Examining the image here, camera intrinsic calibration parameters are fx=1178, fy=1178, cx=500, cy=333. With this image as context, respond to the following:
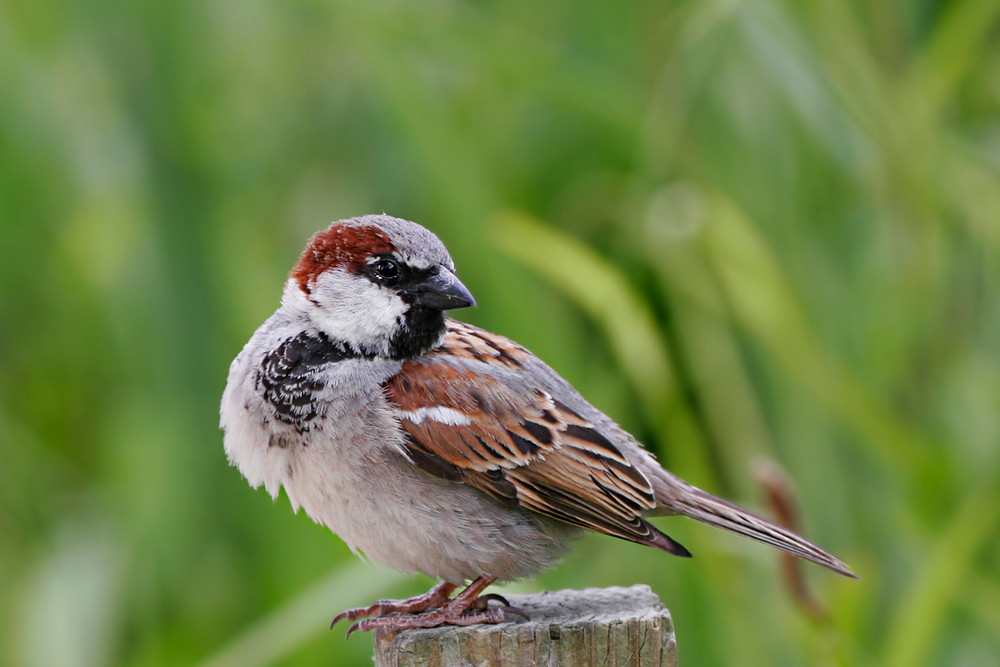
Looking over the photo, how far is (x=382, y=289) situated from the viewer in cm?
204

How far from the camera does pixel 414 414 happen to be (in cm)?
198

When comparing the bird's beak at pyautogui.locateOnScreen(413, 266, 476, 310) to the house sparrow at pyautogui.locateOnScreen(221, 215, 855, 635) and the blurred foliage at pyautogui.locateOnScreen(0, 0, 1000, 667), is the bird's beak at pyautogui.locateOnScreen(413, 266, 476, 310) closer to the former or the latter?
the house sparrow at pyautogui.locateOnScreen(221, 215, 855, 635)

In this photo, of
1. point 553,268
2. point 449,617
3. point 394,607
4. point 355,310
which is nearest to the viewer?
point 449,617

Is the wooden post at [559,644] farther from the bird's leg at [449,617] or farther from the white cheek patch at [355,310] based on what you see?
the white cheek patch at [355,310]

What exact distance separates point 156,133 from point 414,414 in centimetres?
179

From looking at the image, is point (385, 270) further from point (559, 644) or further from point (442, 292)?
point (559, 644)

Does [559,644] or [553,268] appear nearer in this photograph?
[559,644]

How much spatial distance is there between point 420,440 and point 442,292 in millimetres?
251

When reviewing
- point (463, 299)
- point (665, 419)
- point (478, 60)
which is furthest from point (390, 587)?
point (478, 60)

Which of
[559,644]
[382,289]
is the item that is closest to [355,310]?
[382,289]

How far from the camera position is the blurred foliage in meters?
2.85

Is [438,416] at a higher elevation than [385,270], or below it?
below

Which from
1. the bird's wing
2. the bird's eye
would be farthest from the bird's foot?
the bird's eye

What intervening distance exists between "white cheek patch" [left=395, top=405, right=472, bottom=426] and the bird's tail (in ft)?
1.26
